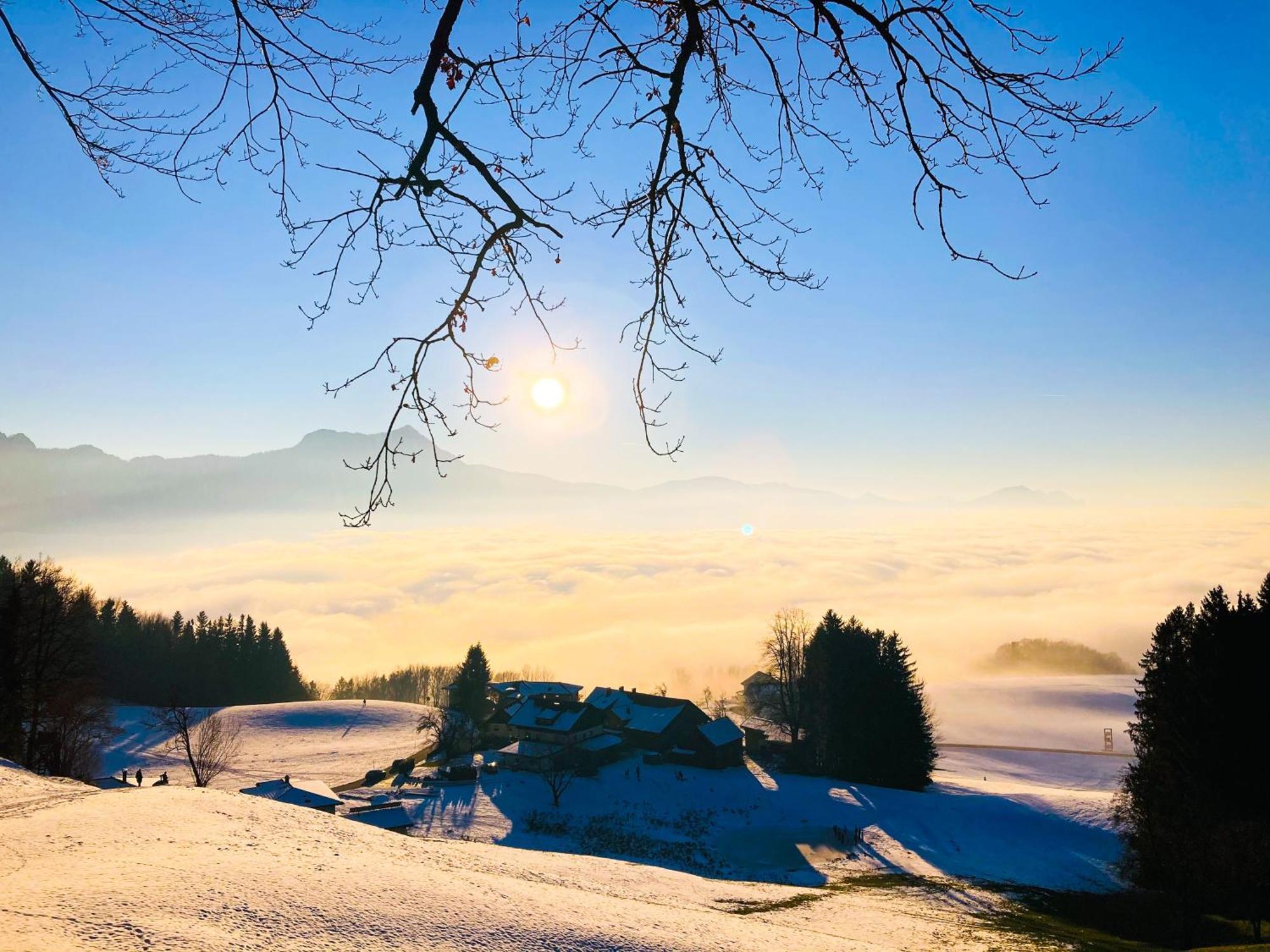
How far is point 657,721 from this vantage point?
63.3m


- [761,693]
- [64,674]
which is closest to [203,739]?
[64,674]

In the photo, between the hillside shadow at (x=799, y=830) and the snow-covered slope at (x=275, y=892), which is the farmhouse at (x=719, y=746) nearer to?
the hillside shadow at (x=799, y=830)

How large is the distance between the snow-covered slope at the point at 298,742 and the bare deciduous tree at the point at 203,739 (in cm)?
95

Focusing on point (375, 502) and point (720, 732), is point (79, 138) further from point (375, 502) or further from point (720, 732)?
point (720, 732)

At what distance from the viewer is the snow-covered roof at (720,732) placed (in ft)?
191

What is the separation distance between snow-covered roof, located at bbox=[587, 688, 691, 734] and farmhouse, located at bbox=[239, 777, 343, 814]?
2926 cm

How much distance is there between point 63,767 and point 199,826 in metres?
38.1

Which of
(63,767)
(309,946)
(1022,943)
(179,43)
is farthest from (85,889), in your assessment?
(63,767)

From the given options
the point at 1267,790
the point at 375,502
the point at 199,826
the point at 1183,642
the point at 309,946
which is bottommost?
the point at 1267,790

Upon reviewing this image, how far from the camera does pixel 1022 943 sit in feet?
68.9

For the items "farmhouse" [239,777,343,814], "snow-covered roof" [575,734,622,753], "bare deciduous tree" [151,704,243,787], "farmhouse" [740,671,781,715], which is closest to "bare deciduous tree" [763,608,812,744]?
"farmhouse" [740,671,781,715]

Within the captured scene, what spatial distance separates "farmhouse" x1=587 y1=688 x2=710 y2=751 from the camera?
62.0 meters

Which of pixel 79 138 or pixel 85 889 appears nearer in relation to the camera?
pixel 79 138

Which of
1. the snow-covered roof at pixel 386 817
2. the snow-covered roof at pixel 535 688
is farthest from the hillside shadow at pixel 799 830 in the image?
the snow-covered roof at pixel 535 688
